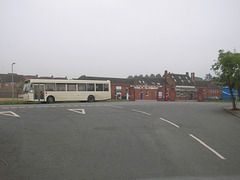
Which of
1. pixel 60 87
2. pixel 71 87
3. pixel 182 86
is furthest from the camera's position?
pixel 182 86

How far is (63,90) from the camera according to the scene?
1061 inches

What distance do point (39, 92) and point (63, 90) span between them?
2.80 m

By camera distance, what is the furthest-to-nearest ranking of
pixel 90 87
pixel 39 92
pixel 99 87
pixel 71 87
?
pixel 99 87 → pixel 90 87 → pixel 71 87 → pixel 39 92

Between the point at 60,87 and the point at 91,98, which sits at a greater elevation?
the point at 60,87

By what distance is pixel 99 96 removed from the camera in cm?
2952

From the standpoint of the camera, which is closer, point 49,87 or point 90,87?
point 49,87

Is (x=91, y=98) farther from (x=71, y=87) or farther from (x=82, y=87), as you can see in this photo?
(x=71, y=87)

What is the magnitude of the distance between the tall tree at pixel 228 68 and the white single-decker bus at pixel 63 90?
14.9m

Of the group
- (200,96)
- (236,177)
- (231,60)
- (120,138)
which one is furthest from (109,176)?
(200,96)

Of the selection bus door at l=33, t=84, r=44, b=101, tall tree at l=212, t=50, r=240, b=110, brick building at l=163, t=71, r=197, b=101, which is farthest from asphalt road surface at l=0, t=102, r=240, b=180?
brick building at l=163, t=71, r=197, b=101

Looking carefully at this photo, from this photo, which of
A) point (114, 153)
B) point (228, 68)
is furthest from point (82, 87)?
point (114, 153)

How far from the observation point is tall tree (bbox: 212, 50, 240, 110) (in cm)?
1867

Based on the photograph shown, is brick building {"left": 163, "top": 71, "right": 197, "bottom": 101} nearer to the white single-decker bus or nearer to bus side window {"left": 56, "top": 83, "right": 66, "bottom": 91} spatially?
the white single-decker bus

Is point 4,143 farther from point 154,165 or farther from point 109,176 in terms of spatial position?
point 154,165
